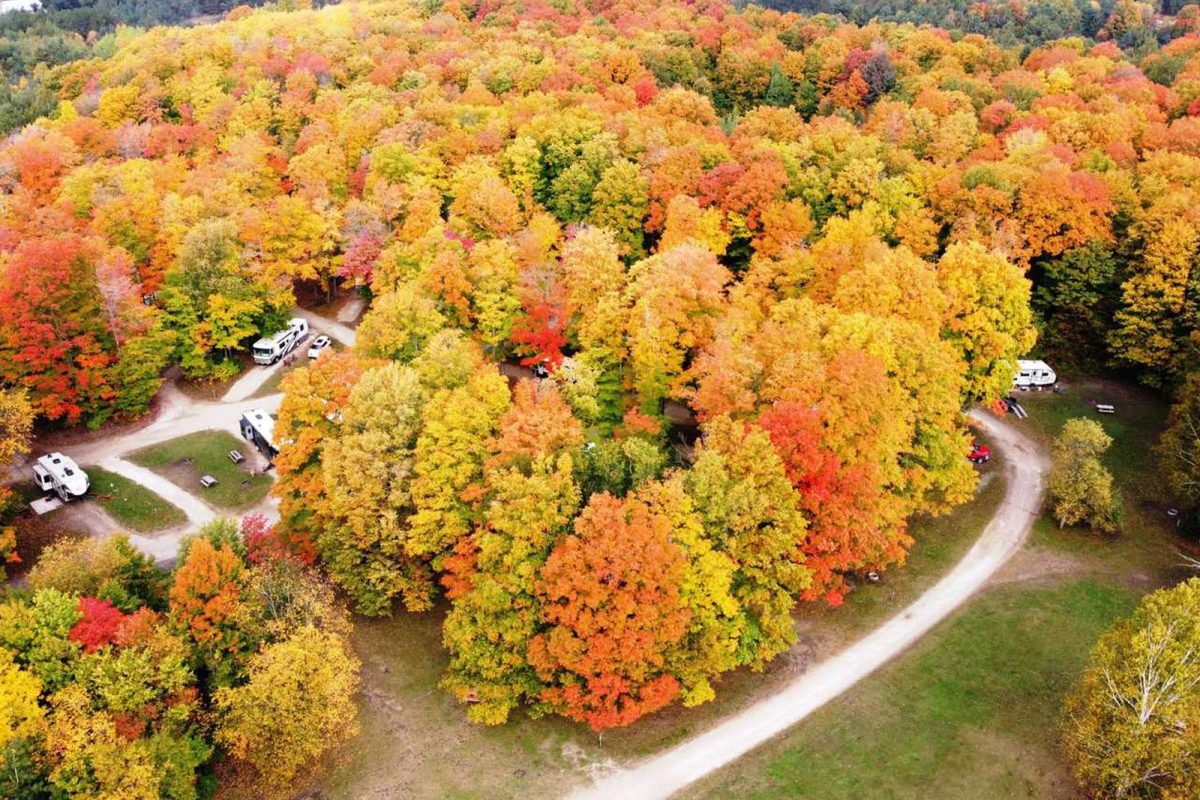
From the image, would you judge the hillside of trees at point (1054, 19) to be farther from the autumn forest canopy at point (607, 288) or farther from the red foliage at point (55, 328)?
the red foliage at point (55, 328)

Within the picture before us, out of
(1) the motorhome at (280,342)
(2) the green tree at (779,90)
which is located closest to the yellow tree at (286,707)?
(1) the motorhome at (280,342)

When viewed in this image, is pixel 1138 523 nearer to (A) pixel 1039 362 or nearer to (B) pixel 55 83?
(A) pixel 1039 362

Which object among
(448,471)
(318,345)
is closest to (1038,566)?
(448,471)

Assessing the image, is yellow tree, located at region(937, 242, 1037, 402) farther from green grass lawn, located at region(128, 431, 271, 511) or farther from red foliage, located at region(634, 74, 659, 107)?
red foliage, located at region(634, 74, 659, 107)

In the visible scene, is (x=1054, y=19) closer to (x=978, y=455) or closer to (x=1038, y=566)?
(x=978, y=455)

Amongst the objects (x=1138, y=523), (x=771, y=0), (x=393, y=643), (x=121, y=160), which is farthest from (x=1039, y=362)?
(x=771, y=0)

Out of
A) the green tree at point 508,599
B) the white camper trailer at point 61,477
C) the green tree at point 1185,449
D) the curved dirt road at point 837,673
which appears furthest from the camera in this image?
the white camper trailer at point 61,477
